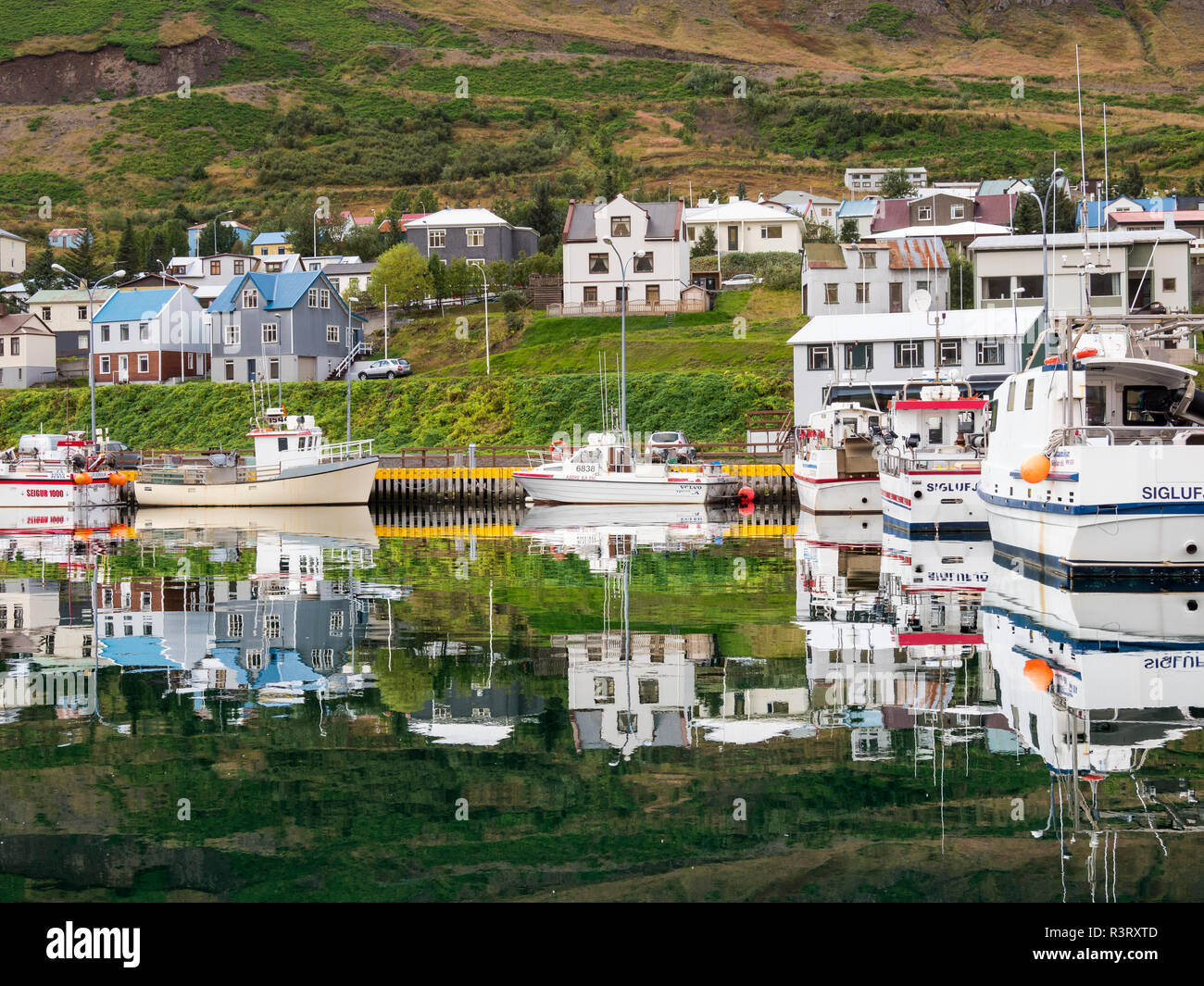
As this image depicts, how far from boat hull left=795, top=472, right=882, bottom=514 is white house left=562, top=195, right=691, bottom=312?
35515 millimetres

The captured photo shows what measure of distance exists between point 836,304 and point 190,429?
106 ft

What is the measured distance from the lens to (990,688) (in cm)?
1495

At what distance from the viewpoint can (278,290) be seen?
3174 inches

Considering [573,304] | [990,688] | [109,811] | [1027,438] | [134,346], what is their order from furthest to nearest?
[134,346]
[573,304]
[1027,438]
[990,688]
[109,811]

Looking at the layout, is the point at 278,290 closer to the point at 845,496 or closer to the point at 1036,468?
the point at 845,496

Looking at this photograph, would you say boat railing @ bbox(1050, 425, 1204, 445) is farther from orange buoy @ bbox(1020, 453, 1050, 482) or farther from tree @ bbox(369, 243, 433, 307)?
tree @ bbox(369, 243, 433, 307)

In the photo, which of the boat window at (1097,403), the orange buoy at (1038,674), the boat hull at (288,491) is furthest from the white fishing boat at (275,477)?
the orange buoy at (1038,674)

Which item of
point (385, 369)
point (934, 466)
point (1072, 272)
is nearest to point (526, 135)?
point (385, 369)

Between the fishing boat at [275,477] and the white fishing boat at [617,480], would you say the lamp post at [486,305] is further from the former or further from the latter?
the white fishing boat at [617,480]

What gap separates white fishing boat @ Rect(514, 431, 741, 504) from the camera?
49344 millimetres

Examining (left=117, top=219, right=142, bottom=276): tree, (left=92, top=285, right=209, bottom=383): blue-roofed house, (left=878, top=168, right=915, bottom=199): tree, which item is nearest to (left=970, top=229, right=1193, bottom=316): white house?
(left=92, top=285, right=209, bottom=383): blue-roofed house
